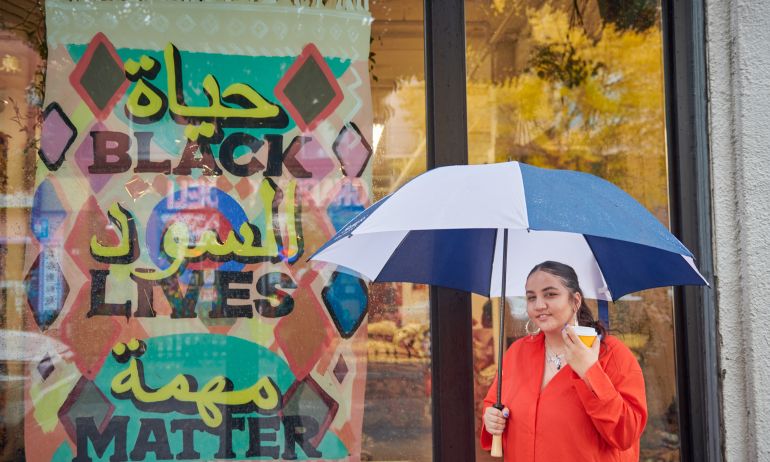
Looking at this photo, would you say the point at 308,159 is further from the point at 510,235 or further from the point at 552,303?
the point at 552,303

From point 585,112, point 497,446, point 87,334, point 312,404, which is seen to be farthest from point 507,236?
point 87,334

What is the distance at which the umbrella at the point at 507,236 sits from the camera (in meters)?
2.00

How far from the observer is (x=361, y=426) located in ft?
12.5

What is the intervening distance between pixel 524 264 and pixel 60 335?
8.63 feet

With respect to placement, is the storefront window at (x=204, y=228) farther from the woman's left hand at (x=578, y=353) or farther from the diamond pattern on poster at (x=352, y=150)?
the woman's left hand at (x=578, y=353)

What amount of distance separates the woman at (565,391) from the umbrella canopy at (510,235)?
0.67ft

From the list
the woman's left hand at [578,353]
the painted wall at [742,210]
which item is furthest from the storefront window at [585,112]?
the woman's left hand at [578,353]

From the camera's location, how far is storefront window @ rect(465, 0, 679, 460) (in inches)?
158

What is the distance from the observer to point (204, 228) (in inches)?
152

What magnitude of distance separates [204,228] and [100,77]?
110 centimetres

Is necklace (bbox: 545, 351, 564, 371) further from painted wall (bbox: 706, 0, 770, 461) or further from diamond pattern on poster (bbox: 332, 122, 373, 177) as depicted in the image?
diamond pattern on poster (bbox: 332, 122, 373, 177)

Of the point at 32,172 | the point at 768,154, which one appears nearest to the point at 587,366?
the point at 768,154

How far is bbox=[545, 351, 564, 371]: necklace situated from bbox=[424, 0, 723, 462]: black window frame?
1.01 meters

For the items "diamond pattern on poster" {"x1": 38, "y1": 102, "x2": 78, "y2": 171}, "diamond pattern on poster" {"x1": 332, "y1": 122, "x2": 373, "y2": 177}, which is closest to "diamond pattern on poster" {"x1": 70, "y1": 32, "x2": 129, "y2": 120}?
"diamond pattern on poster" {"x1": 38, "y1": 102, "x2": 78, "y2": 171}
